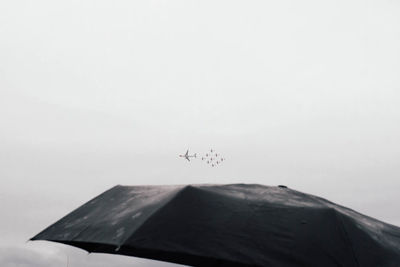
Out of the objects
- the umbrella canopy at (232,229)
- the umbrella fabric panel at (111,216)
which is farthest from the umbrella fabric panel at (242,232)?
the umbrella fabric panel at (111,216)

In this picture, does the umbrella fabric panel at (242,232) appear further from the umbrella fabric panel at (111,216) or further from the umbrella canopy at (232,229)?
the umbrella fabric panel at (111,216)

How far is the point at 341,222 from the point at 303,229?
0.46 m

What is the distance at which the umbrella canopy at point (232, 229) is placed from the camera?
3.69 metres

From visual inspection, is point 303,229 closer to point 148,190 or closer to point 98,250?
point 148,190

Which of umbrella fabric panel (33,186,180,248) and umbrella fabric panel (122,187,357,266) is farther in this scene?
umbrella fabric panel (33,186,180,248)

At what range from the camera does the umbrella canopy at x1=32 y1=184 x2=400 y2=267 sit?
12.1ft

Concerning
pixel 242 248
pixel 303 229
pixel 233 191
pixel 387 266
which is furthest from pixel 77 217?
pixel 387 266

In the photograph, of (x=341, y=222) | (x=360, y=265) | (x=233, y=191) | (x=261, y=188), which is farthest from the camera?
(x=261, y=188)

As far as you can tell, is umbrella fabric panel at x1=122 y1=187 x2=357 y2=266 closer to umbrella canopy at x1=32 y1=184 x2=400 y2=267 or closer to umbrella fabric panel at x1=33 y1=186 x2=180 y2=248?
umbrella canopy at x1=32 y1=184 x2=400 y2=267

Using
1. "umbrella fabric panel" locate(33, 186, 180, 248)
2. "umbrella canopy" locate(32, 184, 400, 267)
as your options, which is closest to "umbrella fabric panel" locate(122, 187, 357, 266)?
"umbrella canopy" locate(32, 184, 400, 267)

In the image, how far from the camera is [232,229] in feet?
12.7

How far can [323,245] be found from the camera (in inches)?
157

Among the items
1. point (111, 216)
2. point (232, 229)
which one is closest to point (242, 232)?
point (232, 229)

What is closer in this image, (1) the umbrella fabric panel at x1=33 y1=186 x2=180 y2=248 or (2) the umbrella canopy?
(2) the umbrella canopy
